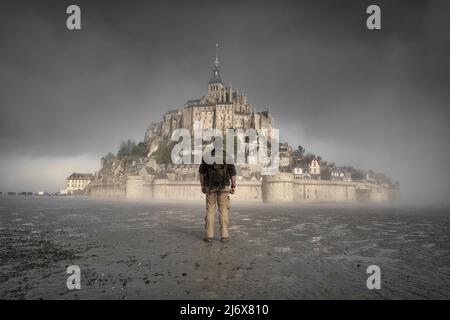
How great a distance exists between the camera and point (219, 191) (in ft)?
26.9

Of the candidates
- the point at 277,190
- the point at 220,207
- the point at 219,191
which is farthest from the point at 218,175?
the point at 277,190

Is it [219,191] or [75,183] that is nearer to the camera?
[219,191]

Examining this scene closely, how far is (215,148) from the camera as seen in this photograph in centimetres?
823

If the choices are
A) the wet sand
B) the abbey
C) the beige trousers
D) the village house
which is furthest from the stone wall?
the village house

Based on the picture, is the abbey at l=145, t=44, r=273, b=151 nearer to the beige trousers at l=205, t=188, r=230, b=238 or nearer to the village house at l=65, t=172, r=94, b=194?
the village house at l=65, t=172, r=94, b=194

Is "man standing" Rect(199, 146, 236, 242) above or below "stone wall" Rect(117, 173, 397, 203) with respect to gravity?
above

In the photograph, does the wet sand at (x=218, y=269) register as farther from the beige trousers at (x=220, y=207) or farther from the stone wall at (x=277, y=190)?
the stone wall at (x=277, y=190)

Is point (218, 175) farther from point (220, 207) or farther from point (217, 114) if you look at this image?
point (217, 114)

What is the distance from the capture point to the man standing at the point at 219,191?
8.17 meters

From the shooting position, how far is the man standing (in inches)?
322

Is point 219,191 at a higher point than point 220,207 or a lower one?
higher

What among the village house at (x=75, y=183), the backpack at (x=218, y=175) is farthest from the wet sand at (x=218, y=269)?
the village house at (x=75, y=183)

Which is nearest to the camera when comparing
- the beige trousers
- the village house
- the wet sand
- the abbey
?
the wet sand

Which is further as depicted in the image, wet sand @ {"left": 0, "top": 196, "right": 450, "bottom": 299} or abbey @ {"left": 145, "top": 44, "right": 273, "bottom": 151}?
abbey @ {"left": 145, "top": 44, "right": 273, "bottom": 151}
